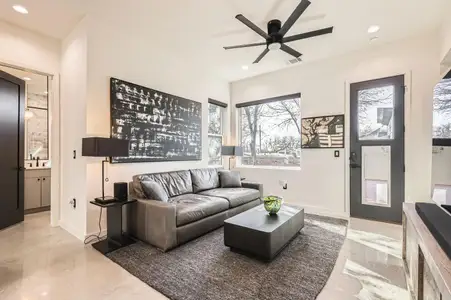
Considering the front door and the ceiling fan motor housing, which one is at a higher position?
the ceiling fan motor housing

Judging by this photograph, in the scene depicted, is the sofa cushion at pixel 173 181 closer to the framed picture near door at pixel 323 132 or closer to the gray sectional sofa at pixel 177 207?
the gray sectional sofa at pixel 177 207

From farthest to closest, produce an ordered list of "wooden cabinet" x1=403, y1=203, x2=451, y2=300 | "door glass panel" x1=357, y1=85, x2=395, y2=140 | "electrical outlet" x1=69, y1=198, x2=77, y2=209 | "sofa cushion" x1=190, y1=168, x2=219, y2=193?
"sofa cushion" x1=190, y1=168, x2=219, y2=193 < "door glass panel" x1=357, y1=85, x2=395, y2=140 < "electrical outlet" x1=69, y1=198, x2=77, y2=209 < "wooden cabinet" x1=403, y1=203, x2=451, y2=300

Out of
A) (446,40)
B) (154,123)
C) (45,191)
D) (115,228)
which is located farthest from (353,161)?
(45,191)

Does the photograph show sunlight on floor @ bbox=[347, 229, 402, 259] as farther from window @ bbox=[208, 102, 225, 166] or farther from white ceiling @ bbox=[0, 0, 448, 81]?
window @ bbox=[208, 102, 225, 166]

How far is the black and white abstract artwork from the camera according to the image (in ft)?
10.9

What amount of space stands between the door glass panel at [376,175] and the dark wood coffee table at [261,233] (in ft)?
6.35

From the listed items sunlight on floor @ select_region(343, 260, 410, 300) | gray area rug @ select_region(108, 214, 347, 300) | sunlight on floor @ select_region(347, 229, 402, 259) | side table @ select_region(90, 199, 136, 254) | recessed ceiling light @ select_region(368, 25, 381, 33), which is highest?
recessed ceiling light @ select_region(368, 25, 381, 33)

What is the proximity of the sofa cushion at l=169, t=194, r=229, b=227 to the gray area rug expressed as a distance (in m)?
0.33

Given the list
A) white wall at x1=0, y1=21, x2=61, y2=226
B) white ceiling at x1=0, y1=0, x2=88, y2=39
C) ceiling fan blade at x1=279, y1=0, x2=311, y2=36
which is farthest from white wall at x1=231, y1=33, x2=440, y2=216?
white wall at x1=0, y1=21, x2=61, y2=226

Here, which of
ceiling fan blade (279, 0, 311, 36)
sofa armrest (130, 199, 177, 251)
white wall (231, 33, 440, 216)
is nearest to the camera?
ceiling fan blade (279, 0, 311, 36)

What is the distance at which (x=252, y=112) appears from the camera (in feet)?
18.6

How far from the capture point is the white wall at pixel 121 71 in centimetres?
304

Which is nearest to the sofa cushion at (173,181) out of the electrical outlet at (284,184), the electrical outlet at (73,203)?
the electrical outlet at (73,203)

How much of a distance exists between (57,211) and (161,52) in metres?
3.22
